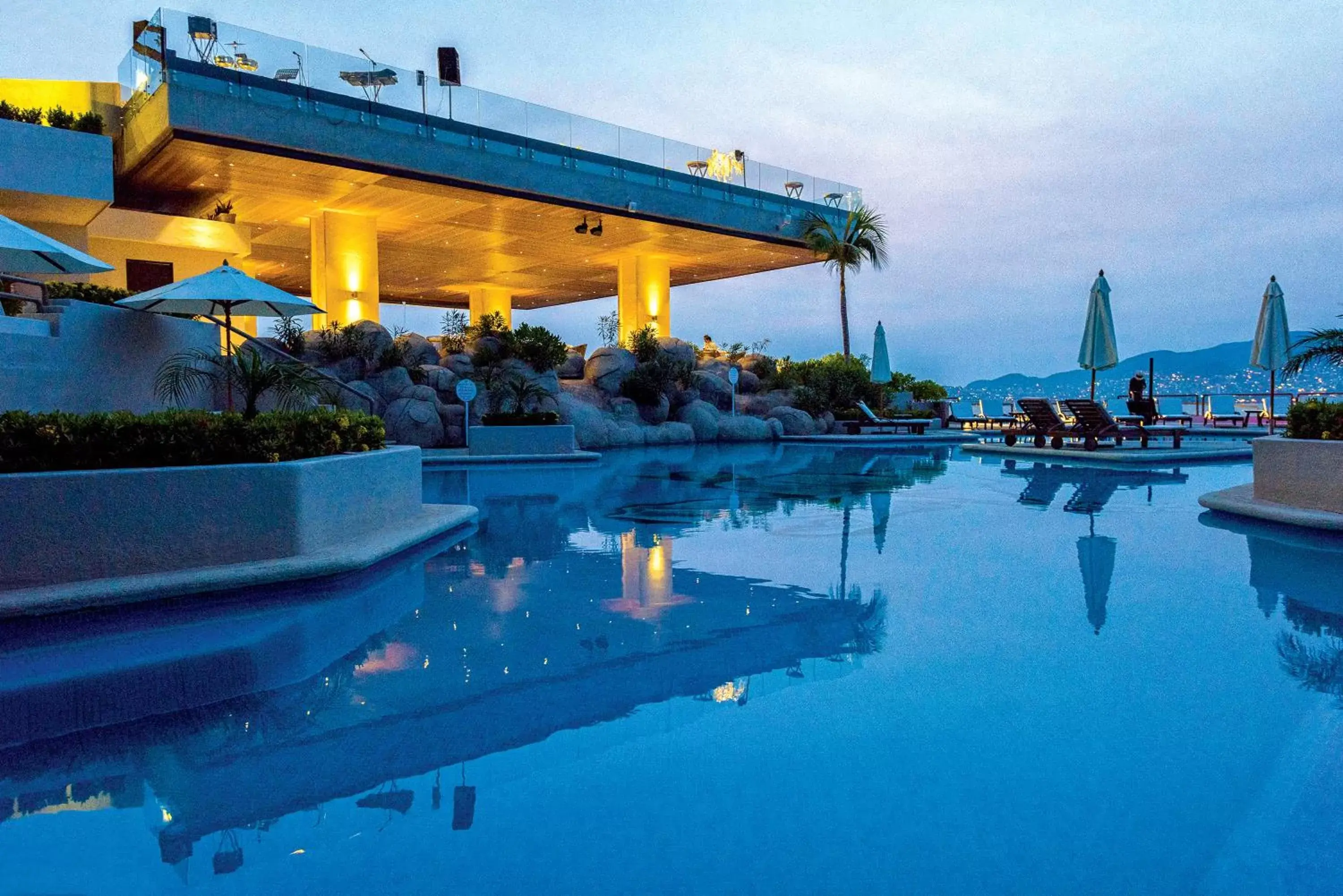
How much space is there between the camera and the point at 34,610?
4.59 metres

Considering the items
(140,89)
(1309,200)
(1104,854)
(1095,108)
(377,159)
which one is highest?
(1095,108)

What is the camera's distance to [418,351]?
20.4 metres

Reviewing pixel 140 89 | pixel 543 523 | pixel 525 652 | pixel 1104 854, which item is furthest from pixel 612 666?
pixel 140 89

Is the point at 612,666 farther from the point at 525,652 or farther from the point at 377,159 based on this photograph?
the point at 377,159

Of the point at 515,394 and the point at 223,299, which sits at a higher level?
the point at 223,299

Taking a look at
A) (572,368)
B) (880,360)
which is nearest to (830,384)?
(880,360)

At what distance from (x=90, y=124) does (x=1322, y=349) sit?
2108 centimetres

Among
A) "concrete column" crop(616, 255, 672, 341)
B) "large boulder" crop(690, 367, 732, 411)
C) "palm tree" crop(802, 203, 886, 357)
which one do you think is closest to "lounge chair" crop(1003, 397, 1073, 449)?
"large boulder" crop(690, 367, 732, 411)

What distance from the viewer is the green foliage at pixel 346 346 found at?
1912cm

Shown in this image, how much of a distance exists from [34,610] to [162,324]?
26.7 feet

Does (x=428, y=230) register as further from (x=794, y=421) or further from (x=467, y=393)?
(x=794, y=421)

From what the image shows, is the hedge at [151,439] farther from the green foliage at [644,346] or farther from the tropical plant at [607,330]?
the tropical plant at [607,330]

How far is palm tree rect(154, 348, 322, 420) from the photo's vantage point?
7340 millimetres

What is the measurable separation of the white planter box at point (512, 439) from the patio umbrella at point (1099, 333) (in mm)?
10128
